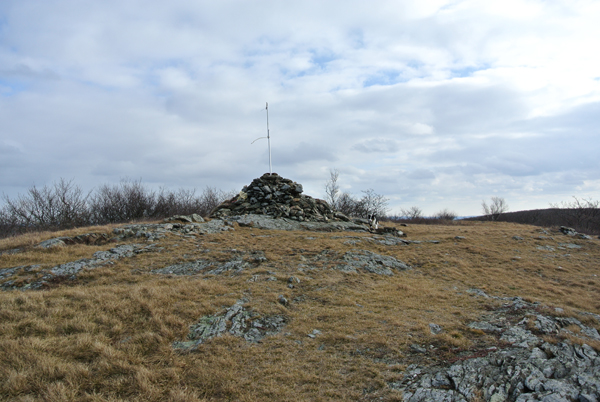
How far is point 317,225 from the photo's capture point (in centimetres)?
2117

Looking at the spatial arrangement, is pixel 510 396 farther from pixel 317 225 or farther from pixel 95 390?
pixel 317 225

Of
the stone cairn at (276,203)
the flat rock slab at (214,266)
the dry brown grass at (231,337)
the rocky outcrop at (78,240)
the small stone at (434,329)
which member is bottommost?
the small stone at (434,329)

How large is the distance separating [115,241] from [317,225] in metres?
11.9

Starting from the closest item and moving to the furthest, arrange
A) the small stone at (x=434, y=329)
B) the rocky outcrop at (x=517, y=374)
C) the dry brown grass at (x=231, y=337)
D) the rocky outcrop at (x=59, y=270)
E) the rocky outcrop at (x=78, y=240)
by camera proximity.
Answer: the rocky outcrop at (x=517, y=374) → the dry brown grass at (x=231, y=337) → the small stone at (x=434, y=329) → the rocky outcrop at (x=59, y=270) → the rocky outcrop at (x=78, y=240)

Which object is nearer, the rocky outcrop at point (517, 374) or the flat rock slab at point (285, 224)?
the rocky outcrop at point (517, 374)

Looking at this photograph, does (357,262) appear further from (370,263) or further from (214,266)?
(214,266)

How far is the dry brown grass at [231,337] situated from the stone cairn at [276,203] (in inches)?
354

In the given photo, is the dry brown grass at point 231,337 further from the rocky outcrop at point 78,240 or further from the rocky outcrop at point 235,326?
the rocky outcrop at point 78,240

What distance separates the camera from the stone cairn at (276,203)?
73.9ft

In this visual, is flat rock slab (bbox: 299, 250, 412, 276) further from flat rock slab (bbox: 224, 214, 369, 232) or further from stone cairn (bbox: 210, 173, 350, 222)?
stone cairn (bbox: 210, 173, 350, 222)

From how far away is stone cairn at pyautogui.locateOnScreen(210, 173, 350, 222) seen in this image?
886 inches

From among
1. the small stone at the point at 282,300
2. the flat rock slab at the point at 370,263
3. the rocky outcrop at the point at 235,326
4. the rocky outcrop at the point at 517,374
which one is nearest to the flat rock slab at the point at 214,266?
the small stone at the point at 282,300

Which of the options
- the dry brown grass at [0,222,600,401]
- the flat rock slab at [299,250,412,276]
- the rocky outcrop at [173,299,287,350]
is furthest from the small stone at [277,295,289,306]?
the flat rock slab at [299,250,412,276]

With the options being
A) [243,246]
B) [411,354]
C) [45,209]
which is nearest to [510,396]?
[411,354]
